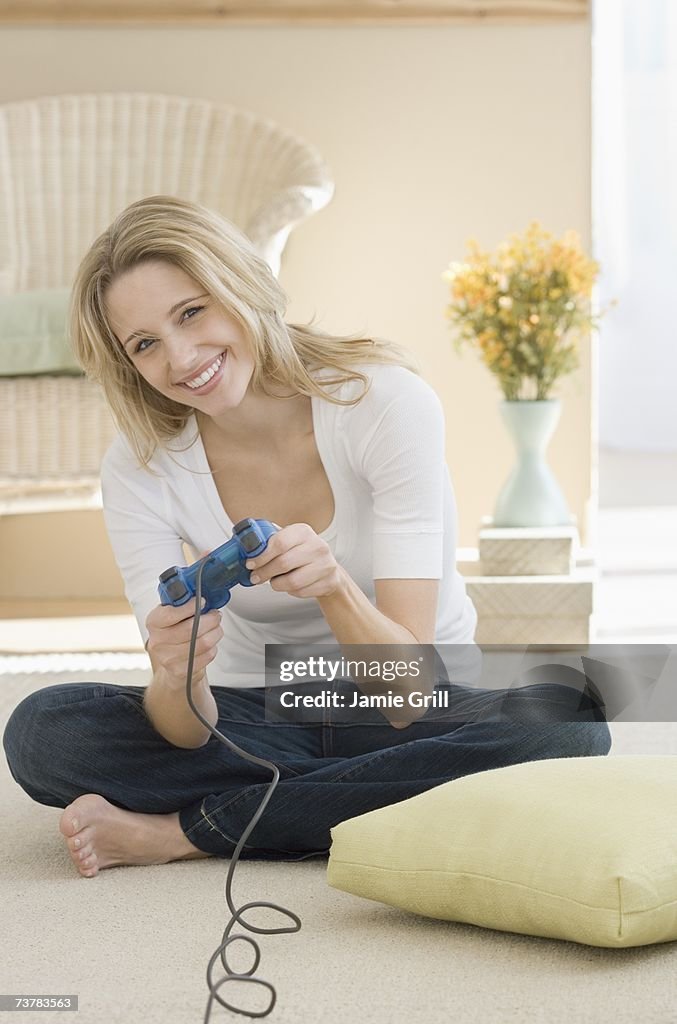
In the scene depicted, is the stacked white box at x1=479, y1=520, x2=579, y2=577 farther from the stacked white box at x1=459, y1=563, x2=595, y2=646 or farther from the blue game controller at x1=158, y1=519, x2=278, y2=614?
the blue game controller at x1=158, y1=519, x2=278, y2=614

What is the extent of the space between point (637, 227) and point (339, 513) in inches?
143

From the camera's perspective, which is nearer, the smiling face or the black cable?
the black cable

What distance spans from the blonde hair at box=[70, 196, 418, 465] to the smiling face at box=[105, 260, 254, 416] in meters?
0.01

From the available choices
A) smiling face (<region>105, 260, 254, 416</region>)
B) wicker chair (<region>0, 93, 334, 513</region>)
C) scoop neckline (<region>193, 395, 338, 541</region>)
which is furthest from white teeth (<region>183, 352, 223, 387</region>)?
wicker chair (<region>0, 93, 334, 513</region>)

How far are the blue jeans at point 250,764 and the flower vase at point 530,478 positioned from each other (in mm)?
1226

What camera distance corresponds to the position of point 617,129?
183 inches

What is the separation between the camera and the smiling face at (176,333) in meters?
1.32

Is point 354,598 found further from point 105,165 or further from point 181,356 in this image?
point 105,165

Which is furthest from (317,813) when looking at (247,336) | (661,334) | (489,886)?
(661,334)

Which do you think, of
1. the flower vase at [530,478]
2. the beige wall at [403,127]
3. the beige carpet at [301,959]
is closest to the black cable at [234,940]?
the beige carpet at [301,959]

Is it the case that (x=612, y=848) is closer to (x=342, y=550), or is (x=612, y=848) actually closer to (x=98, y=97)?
(x=342, y=550)

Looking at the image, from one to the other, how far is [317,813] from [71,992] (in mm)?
351

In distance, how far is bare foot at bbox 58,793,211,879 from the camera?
1.26 metres

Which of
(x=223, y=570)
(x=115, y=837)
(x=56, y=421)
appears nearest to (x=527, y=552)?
(x=56, y=421)
